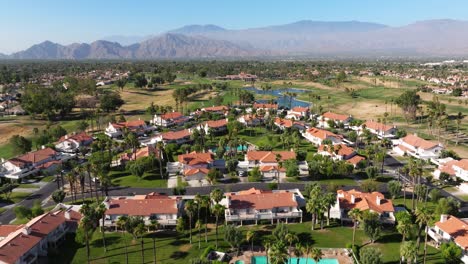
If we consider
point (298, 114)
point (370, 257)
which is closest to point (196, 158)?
point (370, 257)

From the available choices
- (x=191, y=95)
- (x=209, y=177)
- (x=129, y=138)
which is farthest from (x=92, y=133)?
(x=191, y=95)

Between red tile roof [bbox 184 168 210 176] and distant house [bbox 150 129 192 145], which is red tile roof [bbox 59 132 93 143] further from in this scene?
red tile roof [bbox 184 168 210 176]

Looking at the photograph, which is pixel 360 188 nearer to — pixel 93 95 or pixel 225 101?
pixel 225 101

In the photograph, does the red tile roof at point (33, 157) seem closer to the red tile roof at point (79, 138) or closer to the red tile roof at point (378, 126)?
the red tile roof at point (79, 138)

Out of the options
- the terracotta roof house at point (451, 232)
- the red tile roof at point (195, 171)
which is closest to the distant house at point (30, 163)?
the red tile roof at point (195, 171)

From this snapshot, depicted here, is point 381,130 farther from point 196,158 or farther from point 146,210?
point 146,210
